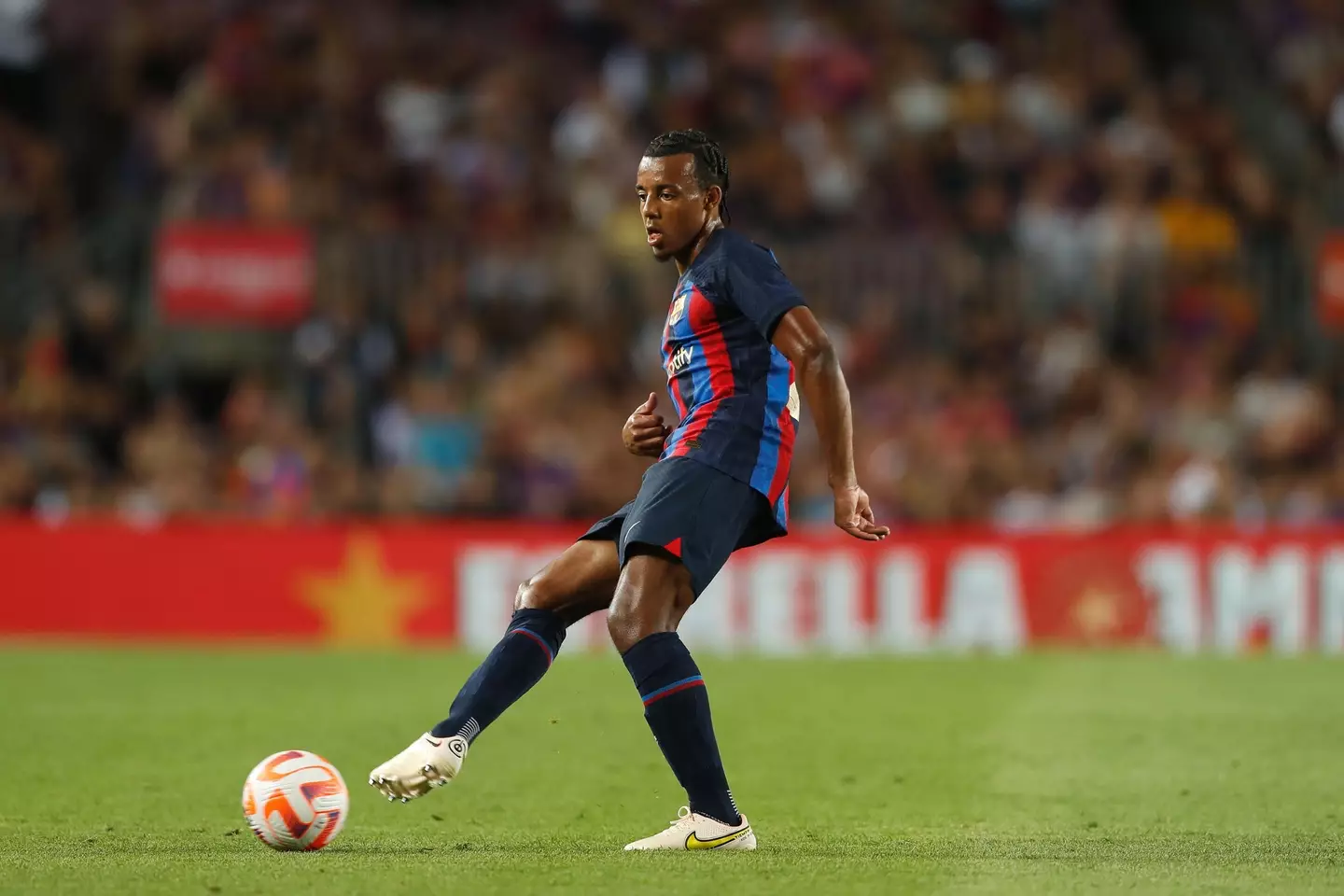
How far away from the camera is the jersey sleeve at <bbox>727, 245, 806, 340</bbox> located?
19.9 feet

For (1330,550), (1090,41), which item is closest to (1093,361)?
(1330,550)

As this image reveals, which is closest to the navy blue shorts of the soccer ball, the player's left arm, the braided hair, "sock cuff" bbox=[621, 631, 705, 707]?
"sock cuff" bbox=[621, 631, 705, 707]

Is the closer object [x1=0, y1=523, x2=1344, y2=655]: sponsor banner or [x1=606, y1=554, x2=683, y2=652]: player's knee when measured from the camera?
[x1=606, y1=554, x2=683, y2=652]: player's knee

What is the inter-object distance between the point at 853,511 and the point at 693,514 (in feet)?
1.70

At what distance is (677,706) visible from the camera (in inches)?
242

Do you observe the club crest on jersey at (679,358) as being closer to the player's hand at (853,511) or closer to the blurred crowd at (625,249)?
the player's hand at (853,511)

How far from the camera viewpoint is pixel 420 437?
17.6 meters

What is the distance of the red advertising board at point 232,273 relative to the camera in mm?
17750

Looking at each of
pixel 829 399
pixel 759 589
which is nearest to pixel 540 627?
pixel 829 399

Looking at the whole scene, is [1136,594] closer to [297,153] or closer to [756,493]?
[297,153]

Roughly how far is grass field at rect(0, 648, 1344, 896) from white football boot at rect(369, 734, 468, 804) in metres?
0.23

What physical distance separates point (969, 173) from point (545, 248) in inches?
163

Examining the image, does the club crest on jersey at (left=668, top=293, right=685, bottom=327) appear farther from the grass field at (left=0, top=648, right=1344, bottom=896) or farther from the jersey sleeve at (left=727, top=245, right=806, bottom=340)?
the grass field at (left=0, top=648, right=1344, bottom=896)

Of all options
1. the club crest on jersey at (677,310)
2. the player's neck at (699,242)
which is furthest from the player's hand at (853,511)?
the player's neck at (699,242)
